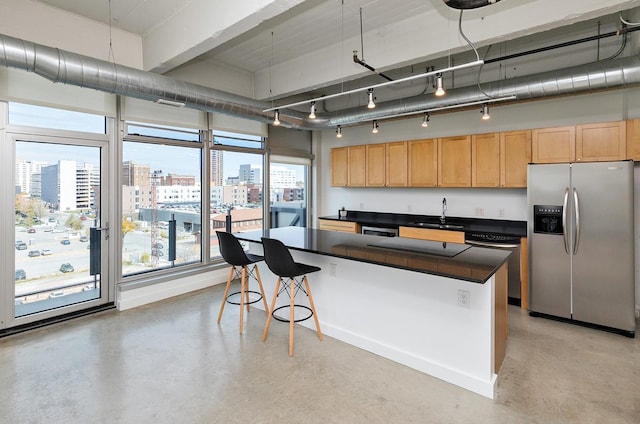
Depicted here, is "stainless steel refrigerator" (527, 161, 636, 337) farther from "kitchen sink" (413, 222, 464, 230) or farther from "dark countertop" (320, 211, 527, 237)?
"kitchen sink" (413, 222, 464, 230)

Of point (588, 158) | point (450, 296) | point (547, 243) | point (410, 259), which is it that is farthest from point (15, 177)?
point (588, 158)

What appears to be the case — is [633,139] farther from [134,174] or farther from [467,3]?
[134,174]

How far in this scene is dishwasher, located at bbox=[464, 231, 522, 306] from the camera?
4195 mm

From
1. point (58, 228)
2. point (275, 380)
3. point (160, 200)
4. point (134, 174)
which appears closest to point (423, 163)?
point (275, 380)

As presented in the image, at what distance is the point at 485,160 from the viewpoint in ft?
15.3

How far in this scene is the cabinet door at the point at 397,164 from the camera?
5.49 m

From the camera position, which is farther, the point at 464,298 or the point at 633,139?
the point at 633,139

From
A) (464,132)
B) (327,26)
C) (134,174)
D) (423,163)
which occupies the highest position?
(327,26)

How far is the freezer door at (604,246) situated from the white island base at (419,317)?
1.44m

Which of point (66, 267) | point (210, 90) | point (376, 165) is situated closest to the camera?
point (66, 267)

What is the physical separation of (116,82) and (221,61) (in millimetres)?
1928

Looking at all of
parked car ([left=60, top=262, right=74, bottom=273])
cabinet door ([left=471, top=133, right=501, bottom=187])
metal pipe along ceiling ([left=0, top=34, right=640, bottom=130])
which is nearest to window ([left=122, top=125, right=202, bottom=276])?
parked car ([left=60, top=262, right=74, bottom=273])

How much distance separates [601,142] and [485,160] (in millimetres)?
1265

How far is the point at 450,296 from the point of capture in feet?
8.50
